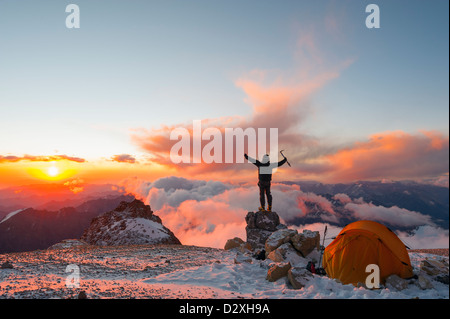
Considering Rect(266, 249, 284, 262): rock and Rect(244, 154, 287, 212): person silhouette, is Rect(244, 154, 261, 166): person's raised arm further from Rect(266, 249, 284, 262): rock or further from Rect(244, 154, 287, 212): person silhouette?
Rect(266, 249, 284, 262): rock

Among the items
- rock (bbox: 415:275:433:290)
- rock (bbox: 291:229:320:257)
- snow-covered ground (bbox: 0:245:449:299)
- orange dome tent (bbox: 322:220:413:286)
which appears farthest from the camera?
rock (bbox: 291:229:320:257)

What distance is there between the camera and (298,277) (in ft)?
29.8

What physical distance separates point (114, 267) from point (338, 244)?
10900 mm

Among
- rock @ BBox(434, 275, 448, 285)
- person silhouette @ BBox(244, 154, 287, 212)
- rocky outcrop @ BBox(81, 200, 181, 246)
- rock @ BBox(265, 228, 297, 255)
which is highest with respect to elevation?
person silhouette @ BBox(244, 154, 287, 212)

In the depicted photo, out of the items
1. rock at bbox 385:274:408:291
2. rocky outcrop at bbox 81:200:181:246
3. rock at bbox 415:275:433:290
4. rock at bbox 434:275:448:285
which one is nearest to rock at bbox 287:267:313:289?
rock at bbox 385:274:408:291

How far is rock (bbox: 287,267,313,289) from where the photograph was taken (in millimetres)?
8816

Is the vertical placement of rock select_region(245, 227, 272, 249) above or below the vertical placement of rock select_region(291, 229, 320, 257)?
Answer: below

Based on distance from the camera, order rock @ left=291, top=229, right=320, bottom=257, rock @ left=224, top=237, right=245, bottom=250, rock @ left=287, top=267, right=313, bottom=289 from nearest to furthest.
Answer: rock @ left=287, top=267, right=313, bottom=289 → rock @ left=291, top=229, right=320, bottom=257 → rock @ left=224, top=237, right=245, bottom=250

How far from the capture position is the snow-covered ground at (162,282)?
7320mm

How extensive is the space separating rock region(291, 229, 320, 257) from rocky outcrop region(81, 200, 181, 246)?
1747 centimetres

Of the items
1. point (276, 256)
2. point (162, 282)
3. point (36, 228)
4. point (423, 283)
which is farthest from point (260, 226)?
point (36, 228)
